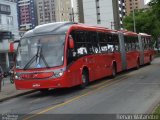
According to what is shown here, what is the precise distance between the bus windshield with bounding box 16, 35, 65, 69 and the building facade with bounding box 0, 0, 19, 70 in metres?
45.8

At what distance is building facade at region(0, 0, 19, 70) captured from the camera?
214ft

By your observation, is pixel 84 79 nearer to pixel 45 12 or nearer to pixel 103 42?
pixel 103 42

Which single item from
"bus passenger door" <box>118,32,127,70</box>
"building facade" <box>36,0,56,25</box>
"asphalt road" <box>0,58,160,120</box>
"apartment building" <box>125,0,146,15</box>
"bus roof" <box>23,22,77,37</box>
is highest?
"apartment building" <box>125,0,146,15</box>

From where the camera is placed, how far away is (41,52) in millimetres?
18562

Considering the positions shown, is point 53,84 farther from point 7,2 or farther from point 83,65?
point 7,2

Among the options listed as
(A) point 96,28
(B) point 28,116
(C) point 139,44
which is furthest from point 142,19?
(B) point 28,116

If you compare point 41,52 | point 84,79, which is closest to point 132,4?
point 84,79

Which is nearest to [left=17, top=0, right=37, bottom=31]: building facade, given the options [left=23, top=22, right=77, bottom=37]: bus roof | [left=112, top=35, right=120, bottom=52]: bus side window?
[left=112, top=35, right=120, bottom=52]: bus side window

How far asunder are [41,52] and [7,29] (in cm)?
5568

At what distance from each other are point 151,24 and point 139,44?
44.7 meters

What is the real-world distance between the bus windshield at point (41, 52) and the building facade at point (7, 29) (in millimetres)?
45778

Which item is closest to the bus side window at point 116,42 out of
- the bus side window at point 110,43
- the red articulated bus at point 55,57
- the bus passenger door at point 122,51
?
the bus side window at point 110,43

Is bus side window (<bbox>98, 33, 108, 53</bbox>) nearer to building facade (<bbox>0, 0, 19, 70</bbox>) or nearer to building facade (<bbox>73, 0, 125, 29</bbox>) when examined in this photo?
building facade (<bbox>0, 0, 19, 70</bbox>)

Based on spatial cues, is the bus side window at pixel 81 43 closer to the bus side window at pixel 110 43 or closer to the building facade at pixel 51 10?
the bus side window at pixel 110 43
